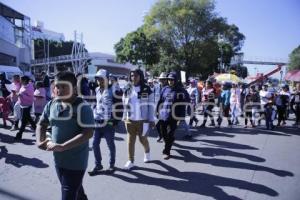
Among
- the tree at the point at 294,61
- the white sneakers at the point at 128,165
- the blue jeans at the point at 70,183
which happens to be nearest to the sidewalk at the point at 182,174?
the white sneakers at the point at 128,165

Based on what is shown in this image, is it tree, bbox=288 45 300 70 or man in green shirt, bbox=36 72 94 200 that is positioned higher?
tree, bbox=288 45 300 70

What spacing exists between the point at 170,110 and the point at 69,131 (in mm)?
3800

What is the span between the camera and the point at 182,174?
5.53 meters

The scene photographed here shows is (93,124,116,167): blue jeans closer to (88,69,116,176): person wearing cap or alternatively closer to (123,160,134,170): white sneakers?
(88,69,116,176): person wearing cap

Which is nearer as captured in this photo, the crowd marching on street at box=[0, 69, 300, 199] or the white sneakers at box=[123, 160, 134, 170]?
the crowd marching on street at box=[0, 69, 300, 199]

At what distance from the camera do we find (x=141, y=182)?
5.05m

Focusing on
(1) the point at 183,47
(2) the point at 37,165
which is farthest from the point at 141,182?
(1) the point at 183,47

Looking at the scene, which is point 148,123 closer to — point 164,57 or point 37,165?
point 37,165

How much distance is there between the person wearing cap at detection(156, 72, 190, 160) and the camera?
6594 mm

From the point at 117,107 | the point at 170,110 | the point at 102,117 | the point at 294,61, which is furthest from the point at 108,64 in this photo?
the point at 102,117

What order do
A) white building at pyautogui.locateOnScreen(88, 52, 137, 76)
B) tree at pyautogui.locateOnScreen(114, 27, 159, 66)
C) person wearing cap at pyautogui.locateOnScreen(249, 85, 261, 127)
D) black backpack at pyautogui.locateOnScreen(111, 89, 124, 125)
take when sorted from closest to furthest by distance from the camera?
black backpack at pyautogui.locateOnScreen(111, 89, 124, 125) → person wearing cap at pyautogui.locateOnScreen(249, 85, 261, 127) → tree at pyautogui.locateOnScreen(114, 27, 159, 66) → white building at pyautogui.locateOnScreen(88, 52, 137, 76)

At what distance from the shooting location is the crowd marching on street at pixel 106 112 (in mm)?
2994

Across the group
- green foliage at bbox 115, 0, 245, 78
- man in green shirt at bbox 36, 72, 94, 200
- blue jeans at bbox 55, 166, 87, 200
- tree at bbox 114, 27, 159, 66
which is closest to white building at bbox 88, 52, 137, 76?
tree at bbox 114, 27, 159, 66

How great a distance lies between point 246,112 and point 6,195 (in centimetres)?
902
